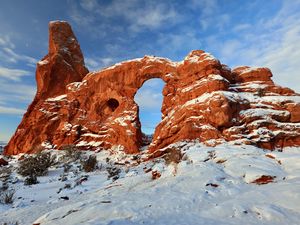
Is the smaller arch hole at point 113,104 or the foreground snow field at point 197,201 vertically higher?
the smaller arch hole at point 113,104

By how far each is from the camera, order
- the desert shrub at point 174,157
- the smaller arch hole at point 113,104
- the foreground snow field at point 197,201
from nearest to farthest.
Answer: the foreground snow field at point 197,201
the desert shrub at point 174,157
the smaller arch hole at point 113,104

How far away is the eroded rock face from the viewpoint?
78.3ft


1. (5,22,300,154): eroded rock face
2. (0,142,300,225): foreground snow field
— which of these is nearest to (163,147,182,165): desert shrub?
(0,142,300,225): foreground snow field

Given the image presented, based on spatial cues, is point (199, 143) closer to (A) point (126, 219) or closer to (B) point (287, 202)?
(B) point (287, 202)

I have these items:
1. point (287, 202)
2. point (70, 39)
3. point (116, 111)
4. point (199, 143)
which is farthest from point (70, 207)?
point (70, 39)

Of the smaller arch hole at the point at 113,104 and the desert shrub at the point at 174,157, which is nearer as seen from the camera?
the desert shrub at the point at 174,157

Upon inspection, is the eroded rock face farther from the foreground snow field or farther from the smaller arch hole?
the foreground snow field

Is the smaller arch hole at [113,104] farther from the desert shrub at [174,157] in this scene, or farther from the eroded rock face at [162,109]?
the desert shrub at [174,157]

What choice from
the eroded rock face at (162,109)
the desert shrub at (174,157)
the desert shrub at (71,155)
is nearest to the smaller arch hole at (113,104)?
the eroded rock face at (162,109)

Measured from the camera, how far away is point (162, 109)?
1379 inches

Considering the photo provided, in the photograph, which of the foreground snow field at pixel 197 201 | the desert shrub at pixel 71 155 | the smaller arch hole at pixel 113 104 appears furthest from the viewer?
the smaller arch hole at pixel 113 104

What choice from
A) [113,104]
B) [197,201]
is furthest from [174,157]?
[113,104]

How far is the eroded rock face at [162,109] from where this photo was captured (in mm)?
23859

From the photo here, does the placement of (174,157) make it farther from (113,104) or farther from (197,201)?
(113,104)
